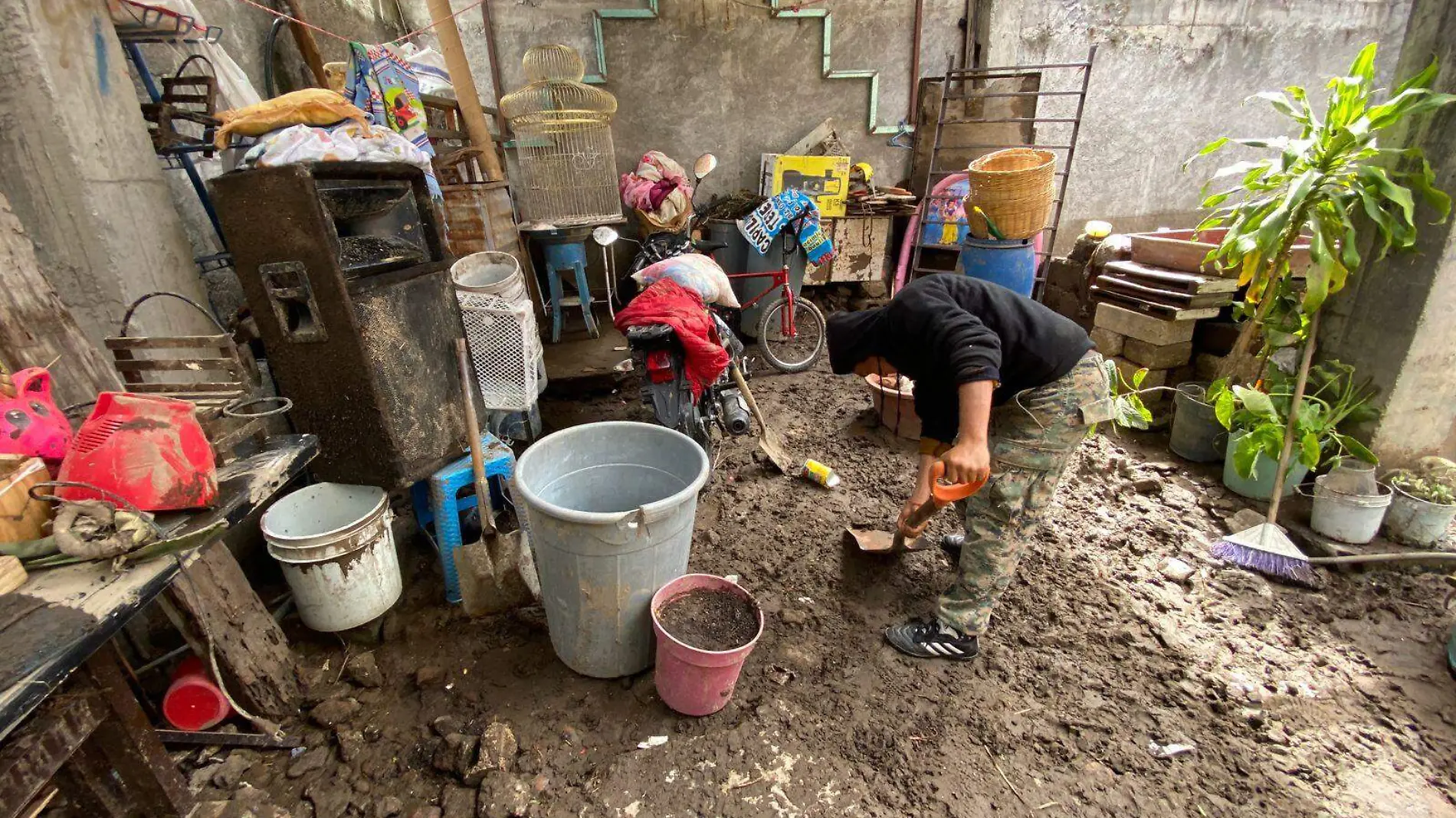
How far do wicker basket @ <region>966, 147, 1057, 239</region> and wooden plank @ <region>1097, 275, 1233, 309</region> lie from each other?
89 cm

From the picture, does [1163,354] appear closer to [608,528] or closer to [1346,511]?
[1346,511]

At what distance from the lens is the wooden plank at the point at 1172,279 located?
4105 millimetres

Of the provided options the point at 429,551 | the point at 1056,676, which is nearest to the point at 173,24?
the point at 429,551

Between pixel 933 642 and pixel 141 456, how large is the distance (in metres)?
2.80

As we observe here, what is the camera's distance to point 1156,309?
14.4ft

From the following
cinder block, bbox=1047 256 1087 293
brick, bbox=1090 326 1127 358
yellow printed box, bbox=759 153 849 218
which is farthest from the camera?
yellow printed box, bbox=759 153 849 218

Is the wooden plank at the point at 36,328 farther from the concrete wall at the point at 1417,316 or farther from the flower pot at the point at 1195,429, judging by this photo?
the concrete wall at the point at 1417,316

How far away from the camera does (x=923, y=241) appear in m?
7.16

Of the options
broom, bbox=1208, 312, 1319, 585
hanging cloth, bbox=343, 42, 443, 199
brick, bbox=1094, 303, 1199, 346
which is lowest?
broom, bbox=1208, 312, 1319, 585

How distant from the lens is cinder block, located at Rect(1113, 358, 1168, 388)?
14.7 ft

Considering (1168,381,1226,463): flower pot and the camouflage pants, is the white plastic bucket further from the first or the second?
(1168,381,1226,463): flower pot

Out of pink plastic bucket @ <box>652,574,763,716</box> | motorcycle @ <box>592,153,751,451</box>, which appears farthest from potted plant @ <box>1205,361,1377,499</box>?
pink plastic bucket @ <box>652,574,763,716</box>

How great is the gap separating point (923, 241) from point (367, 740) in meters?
6.95

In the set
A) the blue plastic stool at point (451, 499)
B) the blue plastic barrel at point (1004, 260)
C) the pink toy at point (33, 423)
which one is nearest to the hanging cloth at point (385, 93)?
the blue plastic stool at point (451, 499)
